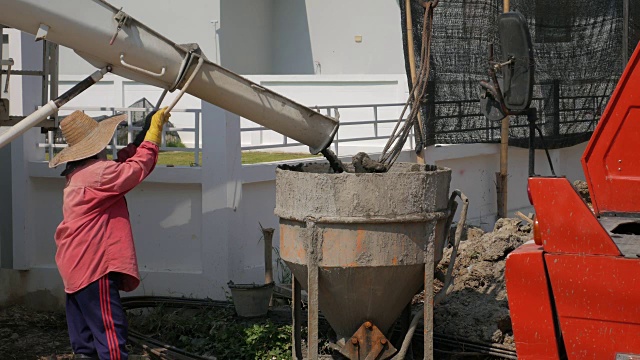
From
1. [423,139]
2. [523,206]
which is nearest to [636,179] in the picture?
[423,139]

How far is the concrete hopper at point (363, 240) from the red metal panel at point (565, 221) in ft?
4.03

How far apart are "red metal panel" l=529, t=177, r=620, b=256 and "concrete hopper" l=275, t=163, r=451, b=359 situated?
1228mm

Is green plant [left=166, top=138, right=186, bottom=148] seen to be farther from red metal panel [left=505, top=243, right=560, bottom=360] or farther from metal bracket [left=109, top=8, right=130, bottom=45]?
red metal panel [left=505, top=243, right=560, bottom=360]

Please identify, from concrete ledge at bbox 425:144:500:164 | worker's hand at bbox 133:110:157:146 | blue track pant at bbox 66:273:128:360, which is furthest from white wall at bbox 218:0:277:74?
blue track pant at bbox 66:273:128:360

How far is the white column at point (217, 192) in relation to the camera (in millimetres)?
7469

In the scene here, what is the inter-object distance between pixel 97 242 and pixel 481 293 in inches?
135

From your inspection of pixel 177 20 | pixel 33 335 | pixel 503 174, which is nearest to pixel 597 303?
pixel 33 335

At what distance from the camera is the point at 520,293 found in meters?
4.29

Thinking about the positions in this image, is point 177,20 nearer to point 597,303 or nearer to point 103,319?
point 103,319

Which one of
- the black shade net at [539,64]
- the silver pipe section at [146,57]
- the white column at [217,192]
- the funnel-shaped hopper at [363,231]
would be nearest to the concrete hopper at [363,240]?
the funnel-shaped hopper at [363,231]

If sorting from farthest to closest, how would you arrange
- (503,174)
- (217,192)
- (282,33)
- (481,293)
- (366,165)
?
(282,33) < (503,174) < (217,192) < (481,293) < (366,165)

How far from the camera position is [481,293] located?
23.5 ft

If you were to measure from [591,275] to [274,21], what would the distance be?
14.4m

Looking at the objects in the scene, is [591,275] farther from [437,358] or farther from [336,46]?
[336,46]
